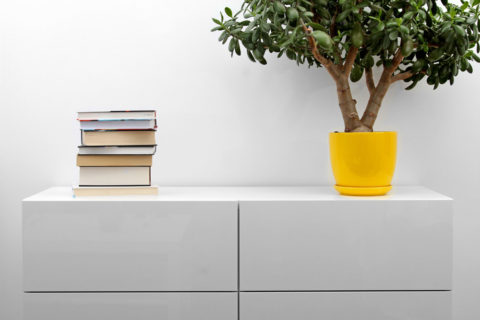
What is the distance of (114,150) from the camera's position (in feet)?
4.63

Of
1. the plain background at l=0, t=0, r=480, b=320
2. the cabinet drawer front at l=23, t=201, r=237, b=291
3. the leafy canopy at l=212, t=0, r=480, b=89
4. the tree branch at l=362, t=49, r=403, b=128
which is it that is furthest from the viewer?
the plain background at l=0, t=0, r=480, b=320

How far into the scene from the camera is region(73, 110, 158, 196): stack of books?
1403 mm

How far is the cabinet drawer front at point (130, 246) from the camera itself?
132cm

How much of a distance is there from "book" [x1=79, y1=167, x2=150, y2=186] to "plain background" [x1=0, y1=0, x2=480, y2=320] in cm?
26

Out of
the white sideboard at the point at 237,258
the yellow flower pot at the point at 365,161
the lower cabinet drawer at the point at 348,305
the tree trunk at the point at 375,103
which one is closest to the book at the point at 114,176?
the white sideboard at the point at 237,258

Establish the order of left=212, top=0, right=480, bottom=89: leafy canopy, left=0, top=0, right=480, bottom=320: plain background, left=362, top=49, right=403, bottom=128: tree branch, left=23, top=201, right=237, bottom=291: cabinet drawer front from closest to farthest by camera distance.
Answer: left=212, top=0, right=480, bottom=89: leafy canopy
left=23, top=201, right=237, bottom=291: cabinet drawer front
left=362, top=49, right=403, bottom=128: tree branch
left=0, top=0, right=480, bottom=320: plain background

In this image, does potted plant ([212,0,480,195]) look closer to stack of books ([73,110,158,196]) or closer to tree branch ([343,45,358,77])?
tree branch ([343,45,358,77])

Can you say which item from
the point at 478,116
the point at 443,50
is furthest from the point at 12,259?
the point at 478,116

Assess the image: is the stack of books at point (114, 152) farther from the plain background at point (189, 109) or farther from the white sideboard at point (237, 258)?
the plain background at point (189, 109)

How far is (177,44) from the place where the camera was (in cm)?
167

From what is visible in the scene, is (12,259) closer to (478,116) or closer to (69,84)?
(69,84)

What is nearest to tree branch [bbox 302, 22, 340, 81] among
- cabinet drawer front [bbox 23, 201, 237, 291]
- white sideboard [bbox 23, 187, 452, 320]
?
white sideboard [bbox 23, 187, 452, 320]

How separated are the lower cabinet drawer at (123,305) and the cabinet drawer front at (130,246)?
0.08 ft

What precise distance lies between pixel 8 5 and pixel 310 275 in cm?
142
